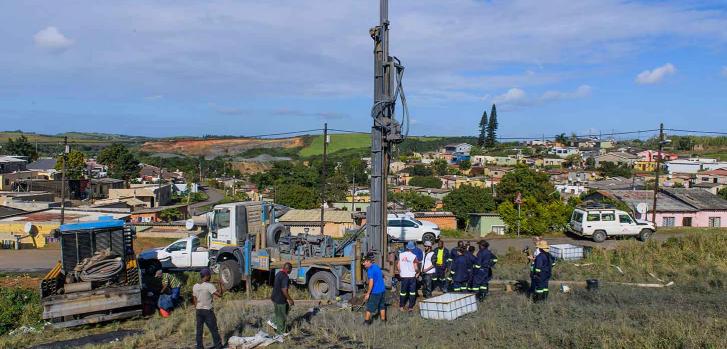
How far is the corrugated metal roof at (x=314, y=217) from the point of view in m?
36.2

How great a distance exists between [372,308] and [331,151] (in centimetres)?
16073

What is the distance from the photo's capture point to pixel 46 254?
24.3 metres

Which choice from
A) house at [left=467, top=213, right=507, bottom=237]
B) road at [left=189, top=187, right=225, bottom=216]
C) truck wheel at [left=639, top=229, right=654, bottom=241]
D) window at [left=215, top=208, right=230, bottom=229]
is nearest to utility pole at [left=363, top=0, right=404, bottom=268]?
window at [left=215, top=208, right=230, bottom=229]

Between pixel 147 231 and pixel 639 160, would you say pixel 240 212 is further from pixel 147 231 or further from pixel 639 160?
pixel 639 160

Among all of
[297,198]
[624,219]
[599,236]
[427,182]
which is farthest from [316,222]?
[427,182]

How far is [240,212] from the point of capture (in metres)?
15.4

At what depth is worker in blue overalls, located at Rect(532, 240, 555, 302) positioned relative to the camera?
12.0 m

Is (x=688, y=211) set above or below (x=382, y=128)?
below

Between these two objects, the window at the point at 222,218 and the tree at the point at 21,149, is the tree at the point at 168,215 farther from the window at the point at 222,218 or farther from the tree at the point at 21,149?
the tree at the point at 21,149

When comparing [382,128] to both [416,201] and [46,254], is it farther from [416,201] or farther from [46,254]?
[416,201]

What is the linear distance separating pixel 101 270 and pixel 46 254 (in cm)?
1390

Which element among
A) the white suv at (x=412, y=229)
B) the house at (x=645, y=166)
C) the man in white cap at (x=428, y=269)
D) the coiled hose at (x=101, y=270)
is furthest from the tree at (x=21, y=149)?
the house at (x=645, y=166)

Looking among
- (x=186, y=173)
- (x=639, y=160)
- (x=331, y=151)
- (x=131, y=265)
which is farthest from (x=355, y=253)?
(x=331, y=151)

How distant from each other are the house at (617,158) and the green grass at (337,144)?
7139cm
